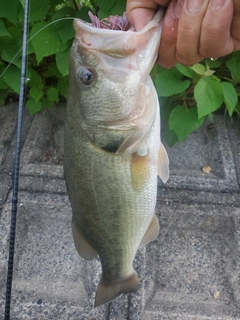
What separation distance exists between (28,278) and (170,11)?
1.53m

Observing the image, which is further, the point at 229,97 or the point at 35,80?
the point at 35,80

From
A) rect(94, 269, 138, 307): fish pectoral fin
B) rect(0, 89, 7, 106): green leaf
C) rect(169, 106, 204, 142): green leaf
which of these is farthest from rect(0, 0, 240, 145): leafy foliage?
rect(94, 269, 138, 307): fish pectoral fin

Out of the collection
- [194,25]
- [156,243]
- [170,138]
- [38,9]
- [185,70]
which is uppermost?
[194,25]

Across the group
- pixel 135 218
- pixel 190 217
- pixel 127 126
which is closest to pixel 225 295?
pixel 190 217

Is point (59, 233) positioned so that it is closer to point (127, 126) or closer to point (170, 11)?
point (127, 126)

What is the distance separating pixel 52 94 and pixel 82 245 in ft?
4.98

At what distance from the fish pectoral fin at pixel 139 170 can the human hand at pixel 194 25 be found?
353mm

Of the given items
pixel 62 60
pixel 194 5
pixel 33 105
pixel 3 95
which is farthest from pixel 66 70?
pixel 194 5

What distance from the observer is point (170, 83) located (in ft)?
7.28

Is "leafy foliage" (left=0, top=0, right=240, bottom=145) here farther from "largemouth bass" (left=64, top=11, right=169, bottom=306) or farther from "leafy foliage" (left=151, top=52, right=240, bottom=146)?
"largemouth bass" (left=64, top=11, right=169, bottom=306)

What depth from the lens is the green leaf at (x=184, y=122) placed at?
225 centimetres

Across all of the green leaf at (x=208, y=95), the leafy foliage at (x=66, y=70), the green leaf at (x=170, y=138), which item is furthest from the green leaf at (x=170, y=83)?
the green leaf at (x=170, y=138)

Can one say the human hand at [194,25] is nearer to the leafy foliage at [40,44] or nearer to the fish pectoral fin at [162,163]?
the fish pectoral fin at [162,163]

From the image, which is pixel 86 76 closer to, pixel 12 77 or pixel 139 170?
pixel 139 170
